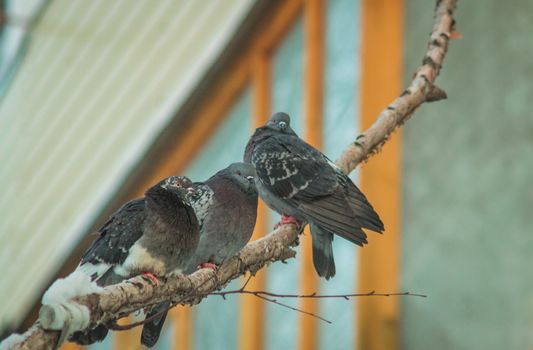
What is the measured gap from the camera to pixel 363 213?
569 centimetres

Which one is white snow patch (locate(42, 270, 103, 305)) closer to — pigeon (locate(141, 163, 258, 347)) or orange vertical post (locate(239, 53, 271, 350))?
pigeon (locate(141, 163, 258, 347))

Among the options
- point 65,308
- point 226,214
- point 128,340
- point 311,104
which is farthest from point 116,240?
point 128,340

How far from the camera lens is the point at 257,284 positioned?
1306cm

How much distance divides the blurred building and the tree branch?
13.2 ft

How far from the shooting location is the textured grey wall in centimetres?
1122

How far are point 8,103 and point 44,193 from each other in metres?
2.97

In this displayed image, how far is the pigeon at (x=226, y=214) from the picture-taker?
6121mm

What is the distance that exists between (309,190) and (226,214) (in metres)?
0.57

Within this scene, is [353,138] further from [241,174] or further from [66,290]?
[66,290]

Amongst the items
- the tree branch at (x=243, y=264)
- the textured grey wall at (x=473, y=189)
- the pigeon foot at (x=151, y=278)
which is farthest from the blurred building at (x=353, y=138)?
the pigeon foot at (x=151, y=278)

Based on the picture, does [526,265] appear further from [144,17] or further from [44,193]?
[44,193]

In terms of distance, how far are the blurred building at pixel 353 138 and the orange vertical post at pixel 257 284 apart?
26mm

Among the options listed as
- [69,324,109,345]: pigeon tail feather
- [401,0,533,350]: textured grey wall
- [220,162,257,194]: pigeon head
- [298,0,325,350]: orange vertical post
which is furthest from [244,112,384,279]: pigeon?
[298,0,325,350]: orange vertical post

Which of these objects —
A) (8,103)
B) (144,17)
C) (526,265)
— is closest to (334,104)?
(526,265)
